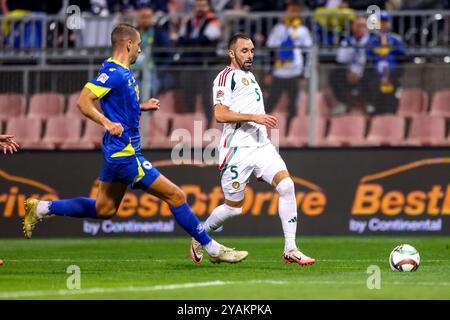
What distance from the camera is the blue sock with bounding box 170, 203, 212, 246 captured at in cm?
1247

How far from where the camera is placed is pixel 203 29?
21578mm

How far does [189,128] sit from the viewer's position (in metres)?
20.1

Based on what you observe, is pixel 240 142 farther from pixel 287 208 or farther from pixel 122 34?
pixel 122 34

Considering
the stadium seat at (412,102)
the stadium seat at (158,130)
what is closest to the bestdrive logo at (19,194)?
the stadium seat at (158,130)

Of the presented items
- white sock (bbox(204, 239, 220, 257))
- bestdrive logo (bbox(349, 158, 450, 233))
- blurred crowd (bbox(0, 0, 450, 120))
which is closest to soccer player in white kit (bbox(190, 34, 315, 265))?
white sock (bbox(204, 239, 220, 257))

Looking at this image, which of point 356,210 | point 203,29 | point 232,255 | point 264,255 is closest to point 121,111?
point 232,255

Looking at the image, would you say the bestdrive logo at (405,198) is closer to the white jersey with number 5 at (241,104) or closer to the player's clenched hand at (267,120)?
the white jersey with number 5 at (241,104)

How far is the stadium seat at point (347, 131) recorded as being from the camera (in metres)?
20.0

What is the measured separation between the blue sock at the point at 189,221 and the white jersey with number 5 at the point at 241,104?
4.38 ft

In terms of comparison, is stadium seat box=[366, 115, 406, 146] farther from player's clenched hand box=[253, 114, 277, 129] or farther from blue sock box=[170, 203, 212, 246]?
blue sock box=[170, 203, 212, 246]

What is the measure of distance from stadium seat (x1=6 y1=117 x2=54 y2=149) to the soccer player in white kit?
787cm

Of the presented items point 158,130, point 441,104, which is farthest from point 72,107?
point 441,104

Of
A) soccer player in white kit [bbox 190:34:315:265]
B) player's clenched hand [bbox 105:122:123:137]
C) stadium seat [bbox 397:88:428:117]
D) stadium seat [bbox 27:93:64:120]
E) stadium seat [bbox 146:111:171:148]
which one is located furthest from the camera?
stadium seat [bbox 27:93:64:120]

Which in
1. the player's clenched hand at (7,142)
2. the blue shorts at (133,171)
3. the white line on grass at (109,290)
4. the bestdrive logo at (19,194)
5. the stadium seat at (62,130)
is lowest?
the bestdrive logo at (19,194)
